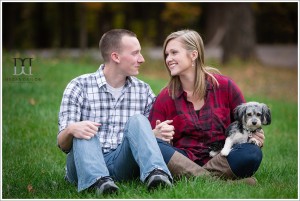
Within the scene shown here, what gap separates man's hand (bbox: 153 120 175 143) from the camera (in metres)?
4.25

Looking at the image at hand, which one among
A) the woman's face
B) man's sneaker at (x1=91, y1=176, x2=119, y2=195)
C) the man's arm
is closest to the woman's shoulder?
the woman's face

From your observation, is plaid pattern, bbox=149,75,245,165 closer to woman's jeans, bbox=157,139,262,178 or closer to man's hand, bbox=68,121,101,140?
woman's jeans, bbox=157,139,262,178

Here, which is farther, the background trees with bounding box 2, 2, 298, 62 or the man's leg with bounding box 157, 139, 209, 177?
the background trees with bounding box 2, 2, 298, 62

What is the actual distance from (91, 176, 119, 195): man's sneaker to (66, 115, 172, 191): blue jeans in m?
0.03

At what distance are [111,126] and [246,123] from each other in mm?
1099

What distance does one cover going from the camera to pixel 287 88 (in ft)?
41.1

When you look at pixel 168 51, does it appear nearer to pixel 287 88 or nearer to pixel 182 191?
pixel 182 191

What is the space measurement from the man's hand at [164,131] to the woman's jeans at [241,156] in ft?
0.18

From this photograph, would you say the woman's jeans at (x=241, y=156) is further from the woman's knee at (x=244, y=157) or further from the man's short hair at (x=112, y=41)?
the man's short hair at (x=112, y=41)

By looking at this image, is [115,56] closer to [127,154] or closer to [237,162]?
[127,154]

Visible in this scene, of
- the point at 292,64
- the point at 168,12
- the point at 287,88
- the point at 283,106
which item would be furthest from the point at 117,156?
the point at 168,12

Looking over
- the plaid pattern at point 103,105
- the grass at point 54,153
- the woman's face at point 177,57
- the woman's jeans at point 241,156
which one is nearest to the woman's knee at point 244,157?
the woman's jeans at point 241,156

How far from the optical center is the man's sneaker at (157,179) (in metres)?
3.86

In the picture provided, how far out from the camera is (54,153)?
581 cm
